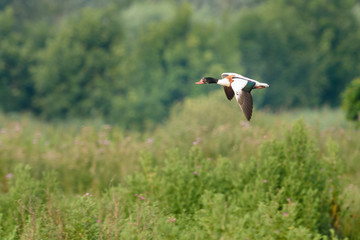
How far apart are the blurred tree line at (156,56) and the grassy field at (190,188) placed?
11262 millimetres

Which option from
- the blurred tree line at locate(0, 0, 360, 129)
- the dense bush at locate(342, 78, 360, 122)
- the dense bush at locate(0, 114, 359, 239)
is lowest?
the dense bush at locate(0, 114, 359, 239)

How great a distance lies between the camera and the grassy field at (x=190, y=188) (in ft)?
15.0

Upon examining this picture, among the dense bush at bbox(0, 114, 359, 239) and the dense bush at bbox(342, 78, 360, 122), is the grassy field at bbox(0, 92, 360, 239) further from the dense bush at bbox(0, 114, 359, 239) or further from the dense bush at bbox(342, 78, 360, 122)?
Answer: the dense bush at bbox(342, 78, 360, 122)

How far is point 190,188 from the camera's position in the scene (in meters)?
6.18

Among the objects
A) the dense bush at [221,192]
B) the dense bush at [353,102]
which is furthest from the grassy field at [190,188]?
the dense bush at [353,102]

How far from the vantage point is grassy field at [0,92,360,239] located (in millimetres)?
4582

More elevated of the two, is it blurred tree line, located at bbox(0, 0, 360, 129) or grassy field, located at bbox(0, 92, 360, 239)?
blurred tree line, located at bbox(0, 0, 360, 129)

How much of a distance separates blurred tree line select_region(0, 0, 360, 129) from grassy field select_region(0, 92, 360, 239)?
36.9 ft

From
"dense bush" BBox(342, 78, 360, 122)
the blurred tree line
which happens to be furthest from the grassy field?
the blurred tree line

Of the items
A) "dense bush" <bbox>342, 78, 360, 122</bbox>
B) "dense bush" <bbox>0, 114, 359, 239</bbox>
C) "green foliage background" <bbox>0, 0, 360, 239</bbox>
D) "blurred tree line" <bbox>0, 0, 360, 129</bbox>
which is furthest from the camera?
"blurred tree line" <bbox>0, 0, 360, 129</bbox>

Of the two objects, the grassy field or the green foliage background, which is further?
the green foliage background

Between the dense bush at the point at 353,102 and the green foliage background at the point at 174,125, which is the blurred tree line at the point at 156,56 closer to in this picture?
the green foliage background at the point at 174,125

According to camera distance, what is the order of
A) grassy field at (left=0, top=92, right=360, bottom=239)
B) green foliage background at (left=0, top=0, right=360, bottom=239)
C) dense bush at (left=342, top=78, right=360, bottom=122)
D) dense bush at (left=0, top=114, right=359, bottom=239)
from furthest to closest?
dense bush at (left=342, top=78, right=360, bottom=122)
dense bush at (left=0, top=114, right=359, bottom=239)
green foliage background at (left=0, top=0, right=360, bottom=239)
grassy field at (left=0, top=92, right=360, bottom=239)

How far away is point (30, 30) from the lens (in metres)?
26.2
